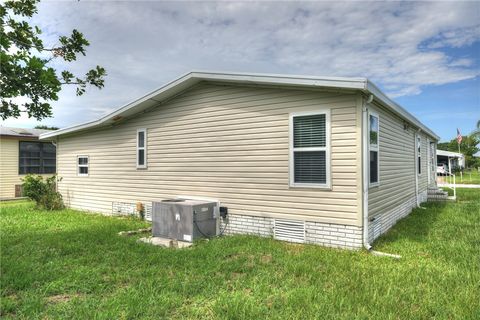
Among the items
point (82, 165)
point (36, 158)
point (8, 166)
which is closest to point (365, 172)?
point (82, 165)

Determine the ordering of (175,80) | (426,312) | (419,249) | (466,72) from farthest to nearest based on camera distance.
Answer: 1. (466,72)
2. (175,80)
3. (419,249)
4. (426,312)

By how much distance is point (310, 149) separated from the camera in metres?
6.20

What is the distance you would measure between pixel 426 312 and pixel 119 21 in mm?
7195

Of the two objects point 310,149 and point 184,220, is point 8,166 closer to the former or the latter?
point 184,220

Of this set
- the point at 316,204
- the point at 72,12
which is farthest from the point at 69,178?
the point at 316,204

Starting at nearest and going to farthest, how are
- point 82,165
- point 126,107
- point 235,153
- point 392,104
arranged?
1. point 392,104
2. point 235,153
3. point 126,107
4. point 82,165

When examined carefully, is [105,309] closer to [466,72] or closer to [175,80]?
[175,80]

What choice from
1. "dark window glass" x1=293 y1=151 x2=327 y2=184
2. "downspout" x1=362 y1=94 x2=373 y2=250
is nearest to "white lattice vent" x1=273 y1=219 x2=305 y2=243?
"dark window glass" x1=293 y1=151 x2=327 y2=184

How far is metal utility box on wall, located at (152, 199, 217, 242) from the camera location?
21.5ft

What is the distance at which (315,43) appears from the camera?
9219 mm

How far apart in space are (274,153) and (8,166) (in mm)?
16157

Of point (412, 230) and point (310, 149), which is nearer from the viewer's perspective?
point (310, 149)

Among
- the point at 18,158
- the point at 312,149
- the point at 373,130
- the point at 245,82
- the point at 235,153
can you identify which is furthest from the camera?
the point at 18,158

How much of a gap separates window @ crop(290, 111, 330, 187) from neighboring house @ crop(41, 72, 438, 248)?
0.02 m
